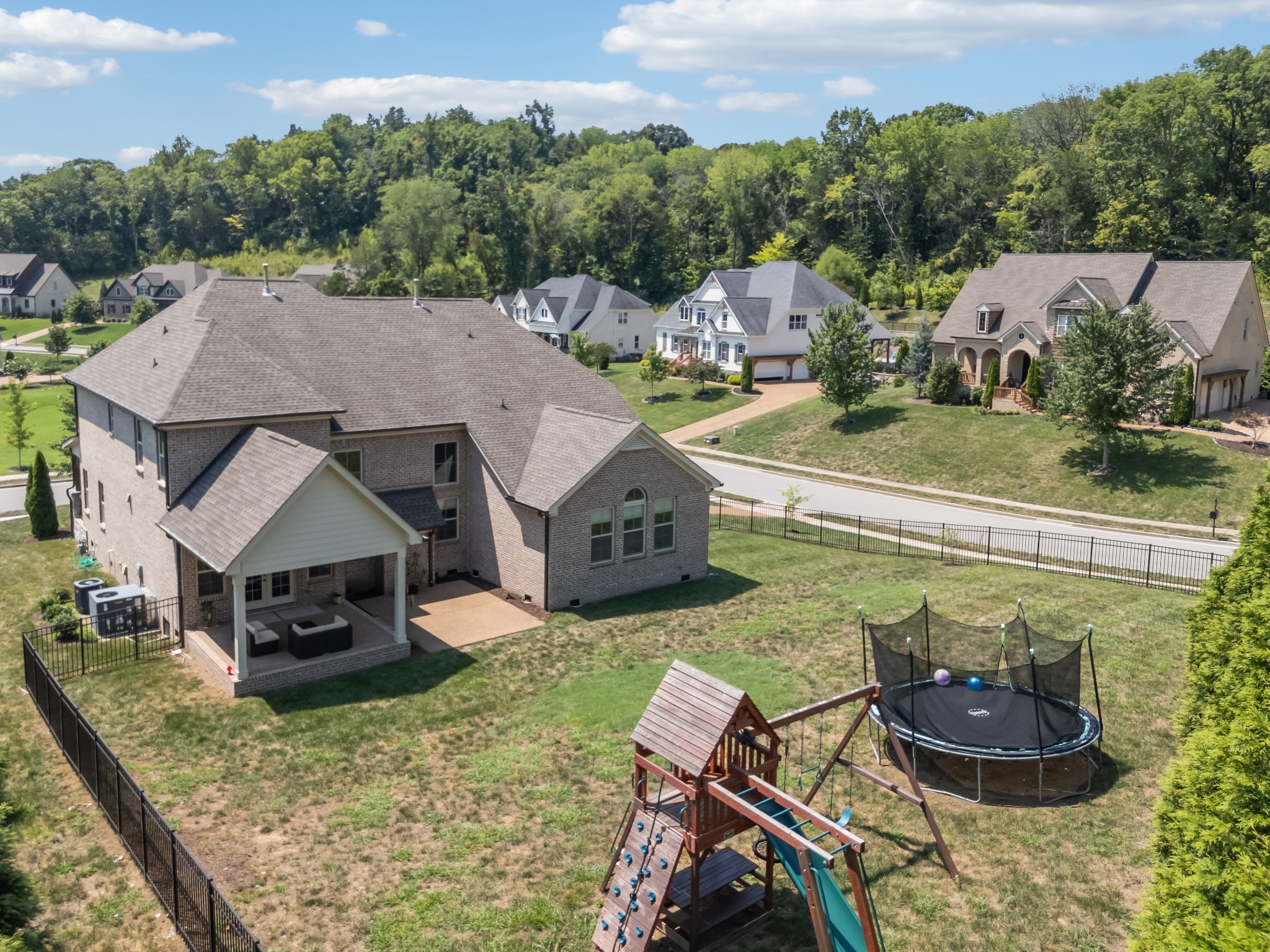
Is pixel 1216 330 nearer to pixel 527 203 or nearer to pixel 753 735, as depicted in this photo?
pixel 753 735

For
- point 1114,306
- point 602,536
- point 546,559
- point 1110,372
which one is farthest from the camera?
point 1114,306

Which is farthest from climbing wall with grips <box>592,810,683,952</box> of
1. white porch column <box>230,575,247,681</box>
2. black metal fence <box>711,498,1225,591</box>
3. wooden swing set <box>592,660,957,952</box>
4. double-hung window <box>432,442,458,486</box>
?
black metal fence <box>711,498,1225,591</box>

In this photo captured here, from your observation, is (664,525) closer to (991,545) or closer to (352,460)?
(352,460)

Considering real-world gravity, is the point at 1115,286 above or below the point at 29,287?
below

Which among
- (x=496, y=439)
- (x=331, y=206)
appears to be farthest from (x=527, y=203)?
(x=496, y=439)

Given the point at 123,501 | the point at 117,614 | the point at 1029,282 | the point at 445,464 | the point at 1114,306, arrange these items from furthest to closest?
the point at 1029,282, the point at 1114,306, the point at 445,464, the point at 123,501, the point at 117,614

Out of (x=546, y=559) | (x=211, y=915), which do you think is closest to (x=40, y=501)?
(x=546, y=559)
